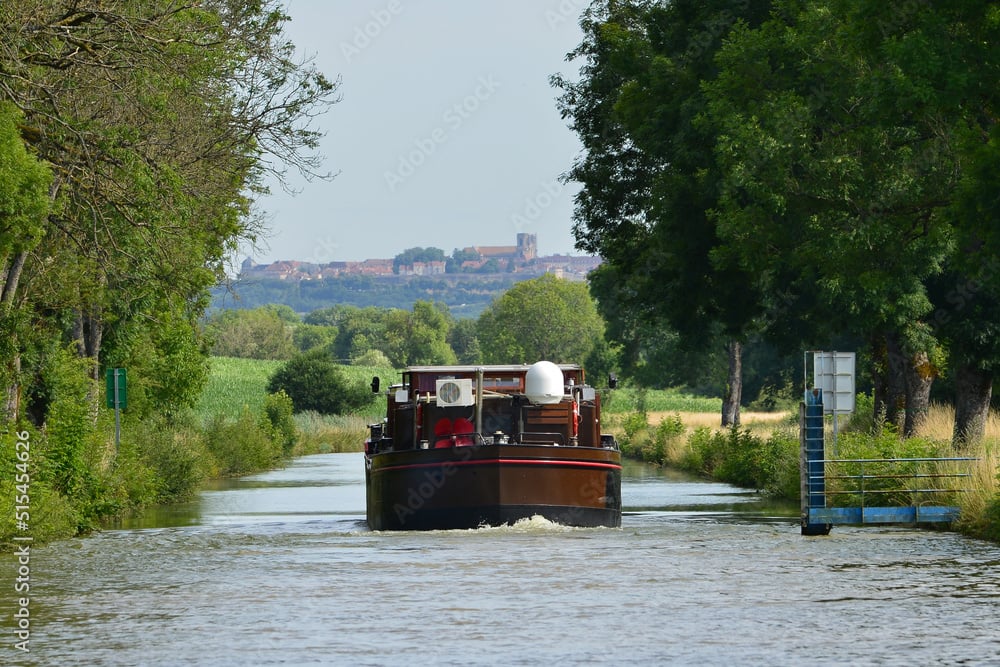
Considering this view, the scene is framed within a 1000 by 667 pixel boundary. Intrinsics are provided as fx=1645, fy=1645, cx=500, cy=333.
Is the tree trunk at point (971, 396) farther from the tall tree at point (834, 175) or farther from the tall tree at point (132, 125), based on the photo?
the tall tree at point (132, 125)

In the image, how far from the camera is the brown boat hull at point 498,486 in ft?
86.9

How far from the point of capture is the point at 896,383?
39844mm

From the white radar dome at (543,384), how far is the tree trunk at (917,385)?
1256 cm

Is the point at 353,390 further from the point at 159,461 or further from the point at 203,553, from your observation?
the point at 203,553

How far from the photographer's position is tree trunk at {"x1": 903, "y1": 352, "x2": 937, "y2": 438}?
3772 centimetres

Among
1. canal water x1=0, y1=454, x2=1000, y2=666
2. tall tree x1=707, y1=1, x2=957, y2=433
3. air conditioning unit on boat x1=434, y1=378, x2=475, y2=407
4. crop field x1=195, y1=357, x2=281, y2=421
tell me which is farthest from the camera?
crop field x1=195, y1=357, x2=281, y2=421

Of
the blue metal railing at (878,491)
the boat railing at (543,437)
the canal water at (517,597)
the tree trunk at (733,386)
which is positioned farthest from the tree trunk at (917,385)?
the tree trunk at (733,386)

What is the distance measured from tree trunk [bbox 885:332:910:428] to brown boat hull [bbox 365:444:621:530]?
13.1m

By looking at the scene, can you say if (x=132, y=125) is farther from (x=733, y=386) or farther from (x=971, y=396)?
(x=733, y=386)

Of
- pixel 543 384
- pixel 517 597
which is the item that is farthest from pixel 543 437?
pixel 517 597

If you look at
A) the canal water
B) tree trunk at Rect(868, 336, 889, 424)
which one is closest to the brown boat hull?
the canal water

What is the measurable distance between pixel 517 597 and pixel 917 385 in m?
21.9

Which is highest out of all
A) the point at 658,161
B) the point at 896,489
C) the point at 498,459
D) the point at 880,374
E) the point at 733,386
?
the point at 658,161

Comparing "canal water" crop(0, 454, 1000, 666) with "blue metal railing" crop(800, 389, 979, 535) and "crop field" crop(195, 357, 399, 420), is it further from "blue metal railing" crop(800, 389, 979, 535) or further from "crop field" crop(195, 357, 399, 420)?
"crop field" crop(195, 357, 399, 420)
